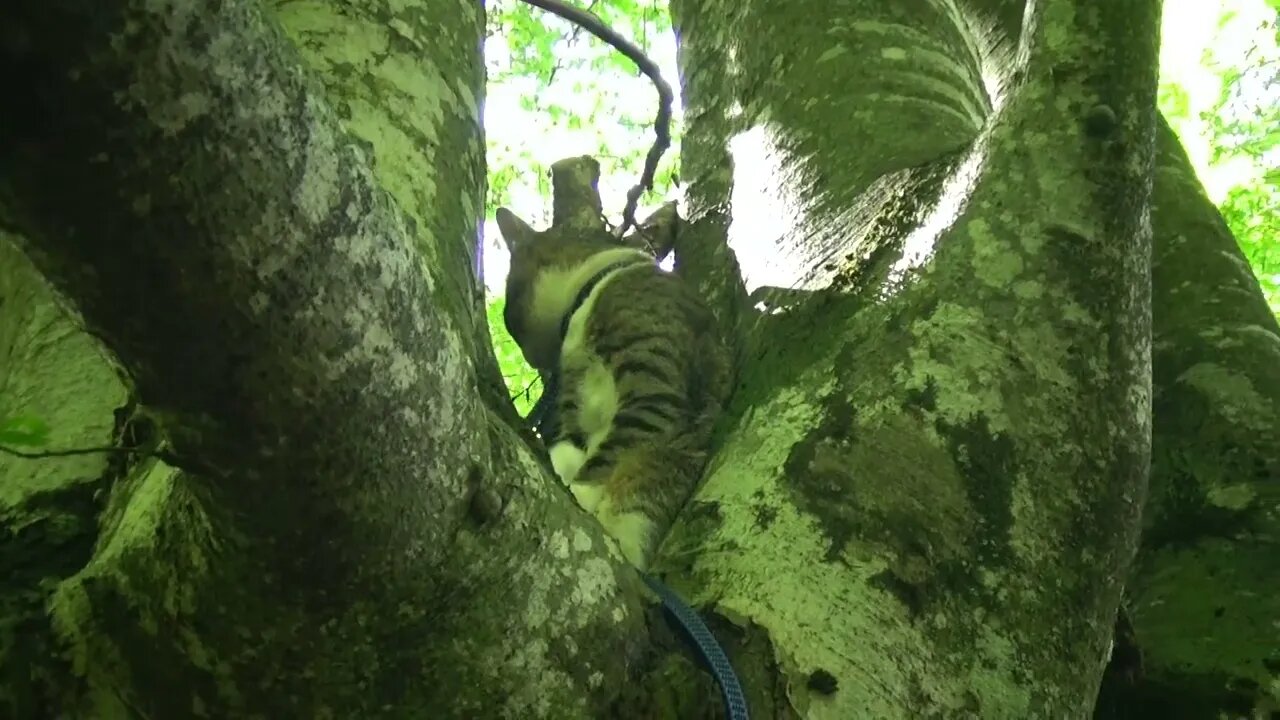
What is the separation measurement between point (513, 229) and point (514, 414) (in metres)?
2.55

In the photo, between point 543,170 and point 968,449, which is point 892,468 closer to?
point 968,449

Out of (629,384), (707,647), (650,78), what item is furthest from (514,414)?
(650,78)

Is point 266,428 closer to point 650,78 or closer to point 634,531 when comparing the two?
point 634,531

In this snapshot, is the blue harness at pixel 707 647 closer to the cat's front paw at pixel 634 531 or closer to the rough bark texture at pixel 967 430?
the rough bark texture at pixel 967 430

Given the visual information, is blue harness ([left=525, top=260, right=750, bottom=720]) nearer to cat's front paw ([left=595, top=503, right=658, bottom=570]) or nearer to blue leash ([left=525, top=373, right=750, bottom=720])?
blue leash ([left=525, top=373, right=750, bottom=720])

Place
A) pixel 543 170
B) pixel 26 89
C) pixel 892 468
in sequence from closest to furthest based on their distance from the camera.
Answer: pixel 26 89 < pixel 892 468 < pixel 543 170

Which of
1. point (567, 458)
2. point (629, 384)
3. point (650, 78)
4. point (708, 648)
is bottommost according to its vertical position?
point (708, 648)

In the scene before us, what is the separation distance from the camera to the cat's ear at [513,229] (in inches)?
143

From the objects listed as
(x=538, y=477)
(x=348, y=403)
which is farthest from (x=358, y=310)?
(x=538, y=477)

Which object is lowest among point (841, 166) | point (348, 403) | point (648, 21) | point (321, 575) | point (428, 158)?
point (321, 575)

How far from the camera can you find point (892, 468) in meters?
1.21

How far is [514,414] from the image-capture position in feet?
4.12

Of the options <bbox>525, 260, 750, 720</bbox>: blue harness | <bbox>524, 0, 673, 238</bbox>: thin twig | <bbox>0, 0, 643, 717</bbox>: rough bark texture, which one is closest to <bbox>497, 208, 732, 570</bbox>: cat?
<bbox>524, 0, 673, 238</bbox>: thin twig

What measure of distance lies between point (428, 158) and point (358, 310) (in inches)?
24.5
